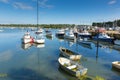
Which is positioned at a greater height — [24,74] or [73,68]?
[73,68]

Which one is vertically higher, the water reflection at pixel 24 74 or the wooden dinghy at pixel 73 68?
the wooden dinghy at pixel 73 68

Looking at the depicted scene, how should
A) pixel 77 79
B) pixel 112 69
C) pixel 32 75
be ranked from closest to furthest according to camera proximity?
pixel 77 79 → pixel 32 75 → pixel 112 69

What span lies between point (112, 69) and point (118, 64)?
113 centimetres

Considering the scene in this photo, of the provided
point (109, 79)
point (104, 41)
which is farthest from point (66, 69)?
point (104, 41)

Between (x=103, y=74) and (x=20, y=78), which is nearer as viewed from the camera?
(x=20, y=78)

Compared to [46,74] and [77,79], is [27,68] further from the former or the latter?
[77,79]

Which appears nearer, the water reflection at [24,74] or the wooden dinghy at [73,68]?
the wooden dinghy at [73,68]

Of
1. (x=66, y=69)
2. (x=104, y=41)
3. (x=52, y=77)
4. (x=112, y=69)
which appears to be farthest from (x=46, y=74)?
(x=104, y=41)

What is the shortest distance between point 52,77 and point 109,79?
6.94 m

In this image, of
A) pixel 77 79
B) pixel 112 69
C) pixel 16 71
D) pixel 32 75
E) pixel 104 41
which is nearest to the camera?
pixel 77 79

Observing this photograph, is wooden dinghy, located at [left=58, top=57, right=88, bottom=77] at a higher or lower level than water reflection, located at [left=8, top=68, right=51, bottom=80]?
higher

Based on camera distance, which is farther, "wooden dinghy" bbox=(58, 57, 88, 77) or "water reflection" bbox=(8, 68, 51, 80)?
"water reflection" bbox=(8, 68, 51, 80)

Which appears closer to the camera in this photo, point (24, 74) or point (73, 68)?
point (24, 74)

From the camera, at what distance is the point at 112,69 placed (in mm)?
23812
